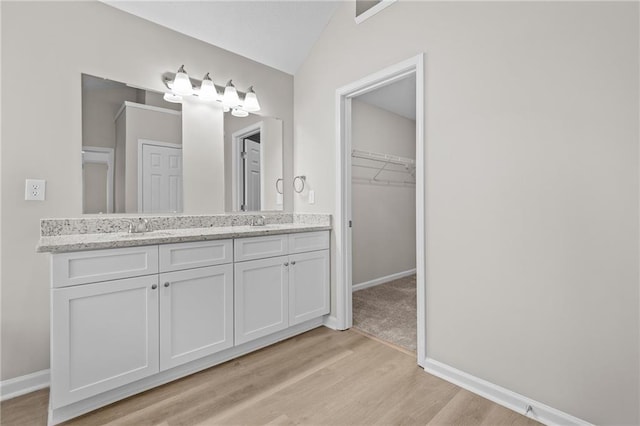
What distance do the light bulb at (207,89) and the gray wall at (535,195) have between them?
147 cm

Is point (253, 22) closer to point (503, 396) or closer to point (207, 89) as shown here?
point (207, 89)

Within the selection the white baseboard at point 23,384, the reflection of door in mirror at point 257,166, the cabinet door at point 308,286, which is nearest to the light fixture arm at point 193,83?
the reflection of door in mirror at point 257,166

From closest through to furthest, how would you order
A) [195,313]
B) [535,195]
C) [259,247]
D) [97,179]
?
[535,195]
[195,313]
[97,179]
[259,247]

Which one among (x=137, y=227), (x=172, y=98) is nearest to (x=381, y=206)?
(x=172, y=98)

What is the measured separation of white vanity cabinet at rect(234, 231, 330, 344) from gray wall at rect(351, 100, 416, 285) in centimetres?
126

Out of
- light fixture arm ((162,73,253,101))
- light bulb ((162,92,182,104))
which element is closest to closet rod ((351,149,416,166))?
light fixture arm ((162,73,253,101))

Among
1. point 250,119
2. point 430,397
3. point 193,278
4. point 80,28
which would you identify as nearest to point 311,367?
point 430,397

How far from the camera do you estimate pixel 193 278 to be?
1908mm

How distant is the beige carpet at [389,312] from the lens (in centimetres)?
253

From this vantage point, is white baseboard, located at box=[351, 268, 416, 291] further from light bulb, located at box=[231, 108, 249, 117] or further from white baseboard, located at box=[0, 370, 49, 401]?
white baseboard, located at box=[0, 370, 49, 401]

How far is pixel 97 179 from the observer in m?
2.07

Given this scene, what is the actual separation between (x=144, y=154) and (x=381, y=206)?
9.46ft

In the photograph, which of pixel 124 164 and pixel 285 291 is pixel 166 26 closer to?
pixel 124 164

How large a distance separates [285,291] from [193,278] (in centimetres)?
74
